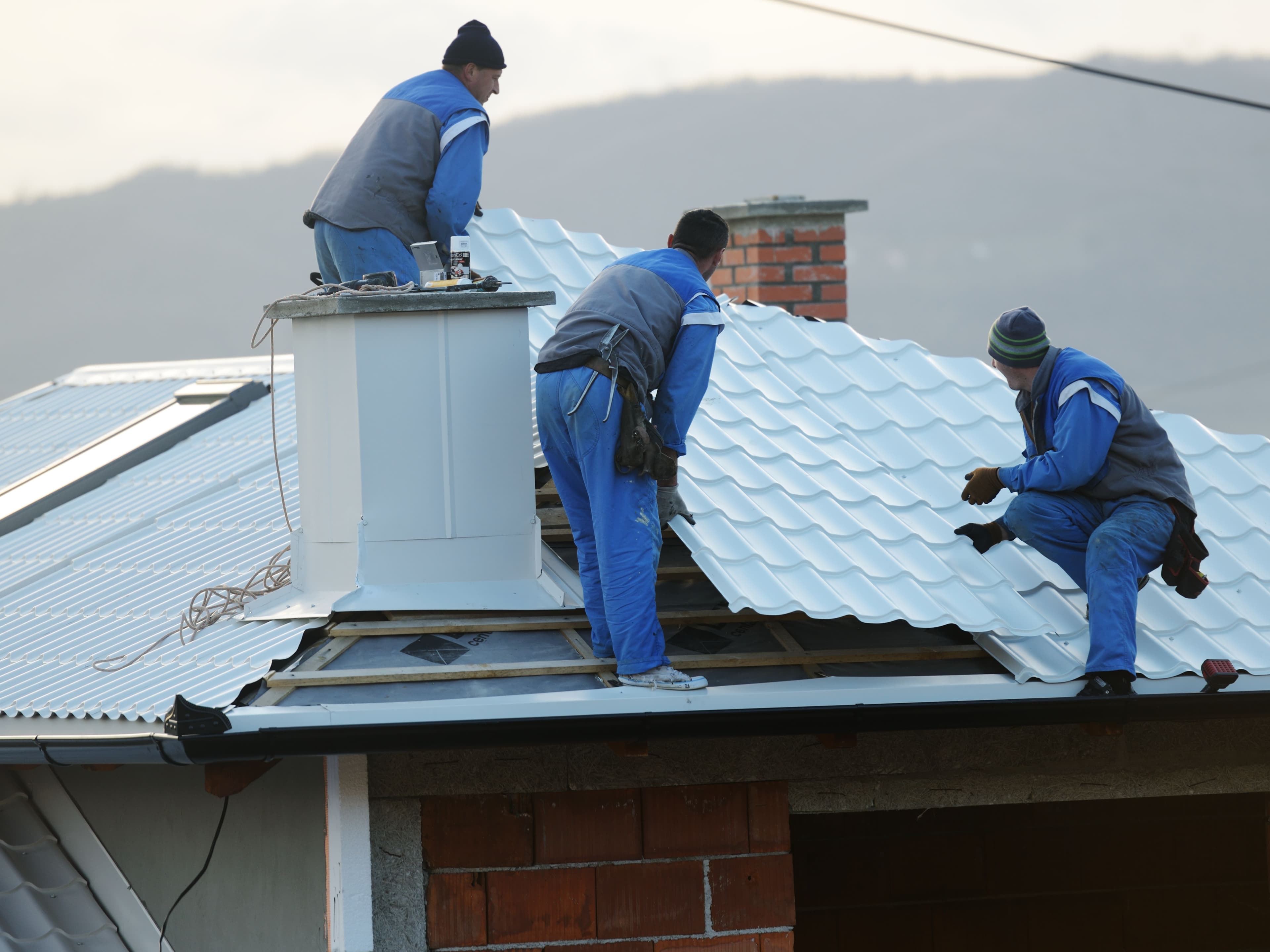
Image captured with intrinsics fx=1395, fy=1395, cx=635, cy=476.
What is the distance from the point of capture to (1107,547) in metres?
4.98

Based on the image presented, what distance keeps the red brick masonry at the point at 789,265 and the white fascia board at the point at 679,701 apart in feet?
26.8

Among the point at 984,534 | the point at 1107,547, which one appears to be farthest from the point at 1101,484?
the point at 984,534

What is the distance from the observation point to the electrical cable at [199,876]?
5.18 metres

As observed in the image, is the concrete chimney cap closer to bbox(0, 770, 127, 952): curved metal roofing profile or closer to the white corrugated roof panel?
the white corrugated roof panel

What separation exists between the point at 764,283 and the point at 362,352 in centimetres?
831

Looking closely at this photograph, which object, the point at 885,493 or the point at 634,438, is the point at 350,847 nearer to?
the point at 634,438

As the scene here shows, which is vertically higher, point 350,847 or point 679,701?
point 679,701

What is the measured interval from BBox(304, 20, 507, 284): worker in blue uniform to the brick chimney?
22.5ft

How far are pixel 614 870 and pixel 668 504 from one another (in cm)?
131

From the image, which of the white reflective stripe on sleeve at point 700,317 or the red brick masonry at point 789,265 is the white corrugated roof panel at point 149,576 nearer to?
the white reflective stripe on sleeve at point 700,317

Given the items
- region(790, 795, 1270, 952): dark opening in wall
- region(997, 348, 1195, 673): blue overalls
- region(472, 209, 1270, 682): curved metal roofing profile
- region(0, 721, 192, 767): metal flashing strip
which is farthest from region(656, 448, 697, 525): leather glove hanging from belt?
region(790, 795, 1270, 952): dark opening in wall

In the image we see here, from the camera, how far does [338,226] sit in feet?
19.7

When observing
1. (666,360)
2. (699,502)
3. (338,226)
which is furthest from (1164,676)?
(338,226)

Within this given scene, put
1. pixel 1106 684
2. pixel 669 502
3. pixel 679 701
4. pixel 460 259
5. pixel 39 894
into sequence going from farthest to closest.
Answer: pixel 39 894, pixel 460 259, pixel 1106 684, pixel 669 502, pixel 679 701
